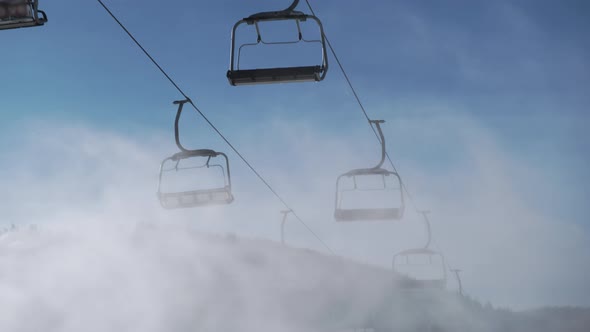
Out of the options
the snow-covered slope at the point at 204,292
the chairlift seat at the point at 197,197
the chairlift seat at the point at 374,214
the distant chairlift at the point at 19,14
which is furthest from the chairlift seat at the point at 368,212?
the snow-covered slope at the point at 204,292

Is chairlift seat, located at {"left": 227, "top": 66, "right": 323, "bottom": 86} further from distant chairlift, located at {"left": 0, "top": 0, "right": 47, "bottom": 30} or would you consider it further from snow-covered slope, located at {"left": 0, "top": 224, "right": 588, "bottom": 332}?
snow-covered slope, located at {"left": 0, "top": 224, "right": 588, "bottom": 332}

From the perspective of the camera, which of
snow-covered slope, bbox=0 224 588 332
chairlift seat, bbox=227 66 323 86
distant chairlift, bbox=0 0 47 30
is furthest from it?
snow-covered slope, bbox=0 224 588 332

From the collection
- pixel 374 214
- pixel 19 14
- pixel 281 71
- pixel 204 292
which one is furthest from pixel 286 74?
pixel 204 292

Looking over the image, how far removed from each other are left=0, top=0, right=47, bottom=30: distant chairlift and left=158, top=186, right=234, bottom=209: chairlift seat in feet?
16.2

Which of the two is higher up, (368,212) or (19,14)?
(19,14)

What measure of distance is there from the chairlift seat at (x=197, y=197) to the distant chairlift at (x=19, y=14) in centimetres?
493

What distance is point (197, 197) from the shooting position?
413 inches

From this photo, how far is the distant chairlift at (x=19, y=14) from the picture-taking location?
18.8ft

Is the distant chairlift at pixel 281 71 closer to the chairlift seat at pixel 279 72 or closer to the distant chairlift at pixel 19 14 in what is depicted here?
the chairlift seat at pixel 279 72

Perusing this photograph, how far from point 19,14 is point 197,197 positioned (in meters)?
5.12

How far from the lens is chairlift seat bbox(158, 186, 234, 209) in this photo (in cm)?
1045

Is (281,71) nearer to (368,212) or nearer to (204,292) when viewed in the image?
(368,212)

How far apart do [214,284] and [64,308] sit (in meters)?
23.7

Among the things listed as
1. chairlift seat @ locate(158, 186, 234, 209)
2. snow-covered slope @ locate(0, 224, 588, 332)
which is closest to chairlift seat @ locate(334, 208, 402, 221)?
chairlift seat @ locate(158, 186, 234, 209)
